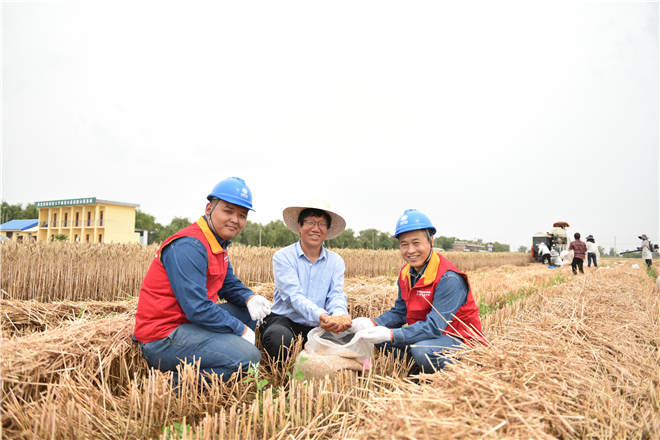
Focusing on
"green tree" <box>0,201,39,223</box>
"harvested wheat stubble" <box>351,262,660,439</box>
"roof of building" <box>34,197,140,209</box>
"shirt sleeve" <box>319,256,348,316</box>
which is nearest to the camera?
"harvested wheat stubble" <box>351,262,660,439</box>

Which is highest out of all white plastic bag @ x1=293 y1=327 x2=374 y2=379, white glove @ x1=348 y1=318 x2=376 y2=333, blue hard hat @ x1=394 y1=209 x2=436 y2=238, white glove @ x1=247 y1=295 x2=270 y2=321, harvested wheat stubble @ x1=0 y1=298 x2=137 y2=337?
blue hard hat @ x1=394 y1=209 x2=436 y2=238

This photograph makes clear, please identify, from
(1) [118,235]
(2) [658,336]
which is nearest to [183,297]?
(2) [658,336]

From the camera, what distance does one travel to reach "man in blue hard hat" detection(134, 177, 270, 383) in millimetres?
2666

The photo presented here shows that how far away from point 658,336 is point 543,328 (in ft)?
3.08

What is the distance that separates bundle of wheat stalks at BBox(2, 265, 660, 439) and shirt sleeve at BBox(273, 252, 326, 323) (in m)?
0.54

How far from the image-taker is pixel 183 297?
8.68ft

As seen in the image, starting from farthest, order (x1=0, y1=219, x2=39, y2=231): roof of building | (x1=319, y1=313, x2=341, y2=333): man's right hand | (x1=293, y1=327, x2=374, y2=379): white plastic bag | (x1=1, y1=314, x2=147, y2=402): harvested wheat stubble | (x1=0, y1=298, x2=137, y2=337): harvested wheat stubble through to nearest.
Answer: (x1=0, y1=219, x2=39, y2=231): roof of building → (x1=0, y1=298, x2=137, y2=337): harvested wheat stubble → (x1=319, y1=313, x2=341, y2=333): man's right hand → (x1=293, y1=327, x2=374, y2=379): white plastic bag → (x1=1, y1=314, x2=147, y2=402): harvested wheat stubble

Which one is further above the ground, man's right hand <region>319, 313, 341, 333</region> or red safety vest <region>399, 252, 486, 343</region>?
red safety vest <region>399, 252, 486, 343</region>

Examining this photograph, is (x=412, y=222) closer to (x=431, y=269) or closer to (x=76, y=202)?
(x=431, y=269)

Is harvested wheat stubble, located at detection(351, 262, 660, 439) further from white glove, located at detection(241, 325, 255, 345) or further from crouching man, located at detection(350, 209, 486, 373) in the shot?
white glove, located at detection(241, 325, 255, 345)

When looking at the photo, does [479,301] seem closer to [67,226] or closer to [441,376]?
[441,376]

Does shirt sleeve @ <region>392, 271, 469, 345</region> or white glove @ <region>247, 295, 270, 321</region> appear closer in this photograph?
shirt sleeve @ <region>392, 271, 469, 345</region>

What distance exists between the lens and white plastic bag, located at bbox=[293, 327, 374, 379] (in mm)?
2605

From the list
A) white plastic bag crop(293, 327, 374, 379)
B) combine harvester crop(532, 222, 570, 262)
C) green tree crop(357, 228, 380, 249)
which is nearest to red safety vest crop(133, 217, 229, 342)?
white plastic bag crop(293, 327, 374, 379)
